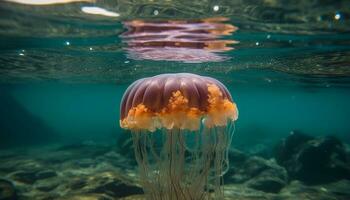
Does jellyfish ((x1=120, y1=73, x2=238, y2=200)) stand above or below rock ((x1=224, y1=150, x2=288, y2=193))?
above

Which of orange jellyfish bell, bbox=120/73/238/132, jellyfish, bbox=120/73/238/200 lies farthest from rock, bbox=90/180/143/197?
orange jellyfish bell, bbox=120/73/238/132

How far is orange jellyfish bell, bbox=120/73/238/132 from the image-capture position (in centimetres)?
454

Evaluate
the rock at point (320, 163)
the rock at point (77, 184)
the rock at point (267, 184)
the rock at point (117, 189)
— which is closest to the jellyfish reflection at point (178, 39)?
the rock at point (117, 189)

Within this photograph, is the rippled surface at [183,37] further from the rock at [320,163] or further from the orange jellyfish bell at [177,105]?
the orange jellyfish bell at [177,105]

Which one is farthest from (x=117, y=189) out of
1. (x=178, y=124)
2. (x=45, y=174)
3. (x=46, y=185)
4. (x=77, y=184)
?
(x=45, y=174)

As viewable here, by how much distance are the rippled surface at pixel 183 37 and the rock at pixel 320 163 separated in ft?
15.9

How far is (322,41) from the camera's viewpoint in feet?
45.9

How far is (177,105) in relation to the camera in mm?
4520

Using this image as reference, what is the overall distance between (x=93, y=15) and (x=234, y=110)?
25.8 ft

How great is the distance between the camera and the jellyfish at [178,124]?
15.2 feet

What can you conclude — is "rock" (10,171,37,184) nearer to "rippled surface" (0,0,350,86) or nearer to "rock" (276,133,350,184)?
"rippled surface" (0,0,350,86)

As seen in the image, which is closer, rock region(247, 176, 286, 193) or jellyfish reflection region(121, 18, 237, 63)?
jellyfish reflection region(121, 18, 237, 63)

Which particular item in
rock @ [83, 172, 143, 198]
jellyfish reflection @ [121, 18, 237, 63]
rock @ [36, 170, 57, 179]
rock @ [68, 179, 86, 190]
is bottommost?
rock @ [36, 170, 57, 179]

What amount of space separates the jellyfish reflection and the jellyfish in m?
6.79
